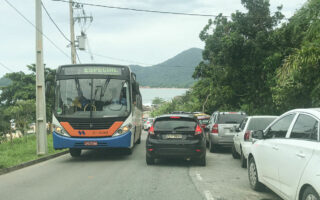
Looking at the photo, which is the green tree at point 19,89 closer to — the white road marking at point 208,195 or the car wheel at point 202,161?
the car wheel at point 202,161

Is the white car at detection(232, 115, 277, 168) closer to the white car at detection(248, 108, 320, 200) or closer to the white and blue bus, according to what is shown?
the white and blue bus

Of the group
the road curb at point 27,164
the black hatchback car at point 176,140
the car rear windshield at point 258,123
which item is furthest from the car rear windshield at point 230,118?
the road curb at point 27,164

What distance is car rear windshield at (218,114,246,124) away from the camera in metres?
14.7

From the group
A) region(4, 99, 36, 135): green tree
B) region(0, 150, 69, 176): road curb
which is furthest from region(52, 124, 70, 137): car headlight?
region(4, 99, 36, 135): green tree

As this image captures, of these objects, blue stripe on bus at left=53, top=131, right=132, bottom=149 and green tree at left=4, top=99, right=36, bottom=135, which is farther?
green tree at left=4, top=99, right=36, bottom=135

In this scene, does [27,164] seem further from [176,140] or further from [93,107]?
[176,140]

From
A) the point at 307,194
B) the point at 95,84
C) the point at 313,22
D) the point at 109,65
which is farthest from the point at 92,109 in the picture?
the point at 307,194

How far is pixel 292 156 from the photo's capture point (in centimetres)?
511

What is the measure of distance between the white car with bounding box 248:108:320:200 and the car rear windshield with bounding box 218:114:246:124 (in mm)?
7573

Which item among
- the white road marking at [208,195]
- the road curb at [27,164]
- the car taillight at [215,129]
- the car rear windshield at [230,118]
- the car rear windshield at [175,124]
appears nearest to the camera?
the white road marking at [208,195]

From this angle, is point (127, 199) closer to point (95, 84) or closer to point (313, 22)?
point (95, 84)

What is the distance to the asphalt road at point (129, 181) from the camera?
6.89m

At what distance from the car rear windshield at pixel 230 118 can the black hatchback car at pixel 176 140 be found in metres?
3.75

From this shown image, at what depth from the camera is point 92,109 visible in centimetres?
1223
